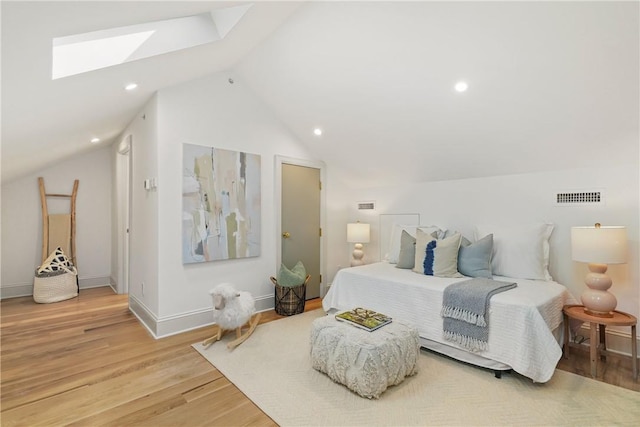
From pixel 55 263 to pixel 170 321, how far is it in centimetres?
257

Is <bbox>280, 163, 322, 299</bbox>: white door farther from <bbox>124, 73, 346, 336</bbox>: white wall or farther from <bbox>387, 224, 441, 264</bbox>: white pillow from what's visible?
<bbox>387, 224, 441, 264</bbox>: white pillow

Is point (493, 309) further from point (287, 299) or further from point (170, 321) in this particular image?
point (170, 321)

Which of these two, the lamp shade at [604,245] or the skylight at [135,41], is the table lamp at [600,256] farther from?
the skylight at [135,41]

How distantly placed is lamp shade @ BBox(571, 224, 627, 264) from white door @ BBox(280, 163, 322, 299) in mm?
2913

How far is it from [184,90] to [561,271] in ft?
13.6

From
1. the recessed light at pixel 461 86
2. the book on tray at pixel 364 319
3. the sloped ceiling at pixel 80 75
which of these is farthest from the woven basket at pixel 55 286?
the recessed light at pixel 461 86

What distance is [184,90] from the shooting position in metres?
3.08

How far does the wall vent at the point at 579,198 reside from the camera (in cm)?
270

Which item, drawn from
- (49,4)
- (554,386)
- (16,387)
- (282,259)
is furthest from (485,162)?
(16,387)

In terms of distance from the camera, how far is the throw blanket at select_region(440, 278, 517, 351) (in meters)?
2.25

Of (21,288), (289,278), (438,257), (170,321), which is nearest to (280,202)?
(289,278)

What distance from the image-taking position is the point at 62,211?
15.4 ft

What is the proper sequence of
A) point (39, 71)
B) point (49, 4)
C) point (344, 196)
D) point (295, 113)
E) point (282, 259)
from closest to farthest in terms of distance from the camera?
point (49, 4), point (39, 71), point (295, 113), point (282, 259), point (344, 196)

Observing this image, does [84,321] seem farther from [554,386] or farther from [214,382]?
[554,386]
